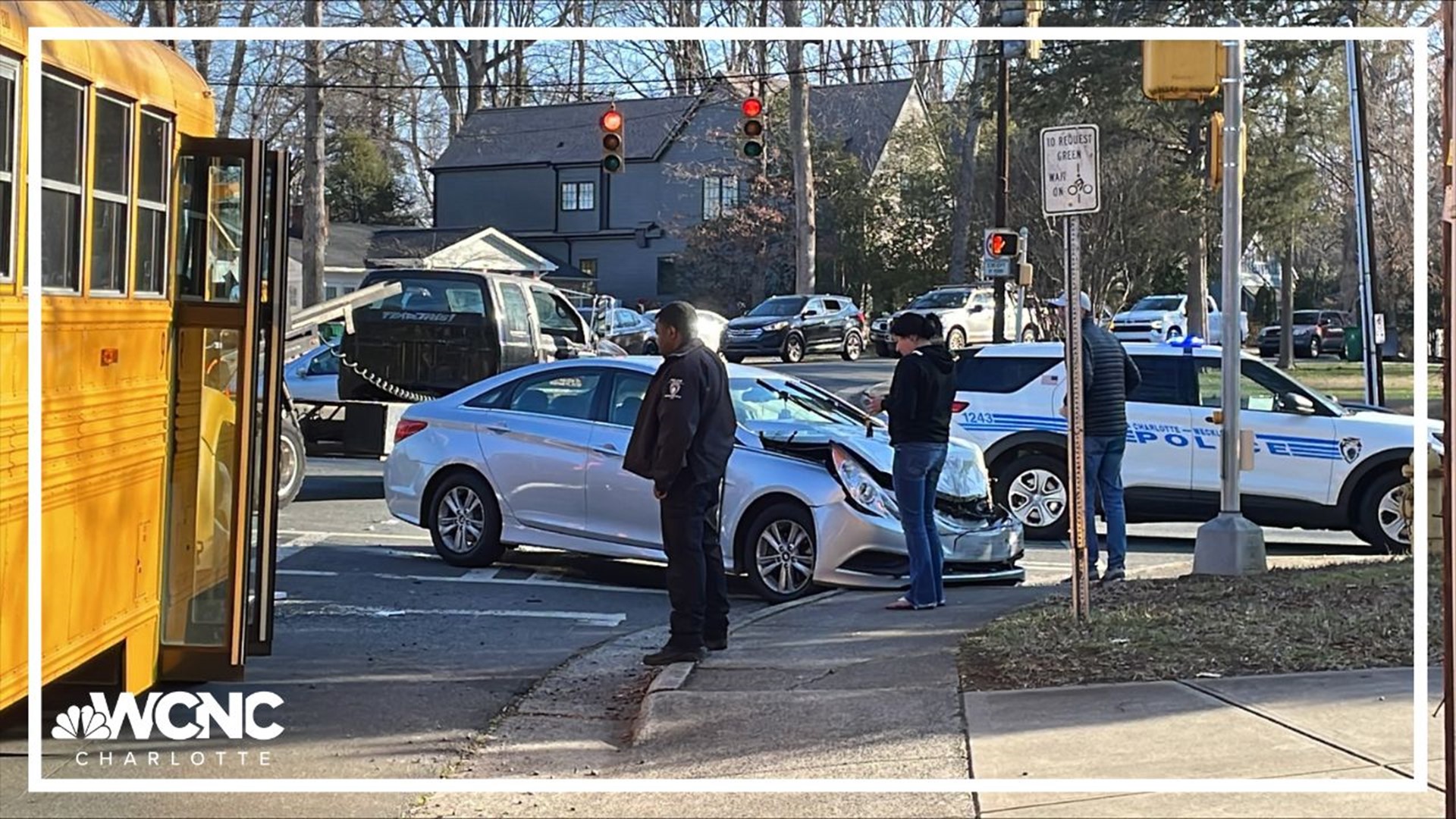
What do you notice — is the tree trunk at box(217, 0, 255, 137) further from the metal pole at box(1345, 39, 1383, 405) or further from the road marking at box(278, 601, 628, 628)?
the road marking at box(278, 601, 628, 628)

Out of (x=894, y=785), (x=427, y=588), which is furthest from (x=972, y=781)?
(x=427, y=588)

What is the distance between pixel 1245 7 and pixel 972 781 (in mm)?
24432

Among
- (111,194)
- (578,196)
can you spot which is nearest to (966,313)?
(578,196)

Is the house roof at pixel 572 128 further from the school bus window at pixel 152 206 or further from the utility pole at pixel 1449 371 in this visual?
the utility pole at pixel 1449 371

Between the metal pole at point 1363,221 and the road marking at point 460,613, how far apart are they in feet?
48.9

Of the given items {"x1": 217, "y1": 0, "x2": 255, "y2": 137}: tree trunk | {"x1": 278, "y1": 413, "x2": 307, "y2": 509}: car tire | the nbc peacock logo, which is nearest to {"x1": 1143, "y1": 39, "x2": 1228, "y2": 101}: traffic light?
the nbc peacock logo

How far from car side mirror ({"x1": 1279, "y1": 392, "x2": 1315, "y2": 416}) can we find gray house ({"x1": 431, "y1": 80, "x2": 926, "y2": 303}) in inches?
626

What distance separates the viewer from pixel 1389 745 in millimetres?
5789

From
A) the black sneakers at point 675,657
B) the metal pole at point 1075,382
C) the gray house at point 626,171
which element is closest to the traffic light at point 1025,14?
the gray house at point 626,171

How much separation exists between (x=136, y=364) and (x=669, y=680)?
2790 mm

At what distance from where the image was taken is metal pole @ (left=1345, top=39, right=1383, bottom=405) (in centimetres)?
2120

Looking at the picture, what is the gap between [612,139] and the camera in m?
19.0

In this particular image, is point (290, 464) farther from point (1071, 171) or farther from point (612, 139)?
point (1071, 171)

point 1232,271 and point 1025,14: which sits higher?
point 1025,14
